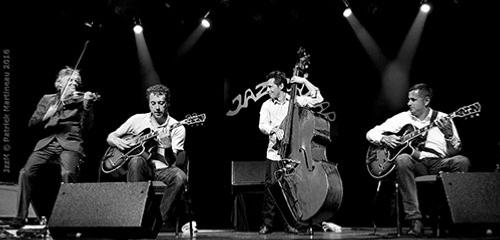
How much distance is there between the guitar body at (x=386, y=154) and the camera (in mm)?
5480

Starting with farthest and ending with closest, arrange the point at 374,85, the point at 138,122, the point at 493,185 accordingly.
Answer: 1. the point at 374,85
2. the point at 138,122
3. the point at 493,185

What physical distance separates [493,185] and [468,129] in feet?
7.81

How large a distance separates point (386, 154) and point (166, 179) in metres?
1.99

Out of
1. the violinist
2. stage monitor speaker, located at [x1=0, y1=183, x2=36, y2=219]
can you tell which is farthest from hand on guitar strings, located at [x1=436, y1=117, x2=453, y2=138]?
stage monitor speaker, located at [x1=0, y1=183, x2=36, y2=219]

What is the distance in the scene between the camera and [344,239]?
4.71 metres

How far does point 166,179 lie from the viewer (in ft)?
17.4

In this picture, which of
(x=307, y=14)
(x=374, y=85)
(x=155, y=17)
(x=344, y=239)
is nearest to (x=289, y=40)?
(x=307, y=14)

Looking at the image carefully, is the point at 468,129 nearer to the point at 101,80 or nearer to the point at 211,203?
the point at 211,203

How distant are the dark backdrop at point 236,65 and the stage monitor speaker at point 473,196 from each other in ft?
7.54

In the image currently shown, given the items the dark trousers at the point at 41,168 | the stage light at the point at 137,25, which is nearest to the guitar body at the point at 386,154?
the dark trousers at the point at 41,168

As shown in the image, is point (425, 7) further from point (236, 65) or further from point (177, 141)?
point (177, 141)

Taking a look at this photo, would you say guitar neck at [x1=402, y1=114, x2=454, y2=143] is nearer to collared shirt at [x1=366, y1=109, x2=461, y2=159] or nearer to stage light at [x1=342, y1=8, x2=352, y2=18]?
collared shirt at [x1=366, y1=109, x2=461, y2=159]

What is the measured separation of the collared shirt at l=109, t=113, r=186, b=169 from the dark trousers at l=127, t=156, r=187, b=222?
215 mm

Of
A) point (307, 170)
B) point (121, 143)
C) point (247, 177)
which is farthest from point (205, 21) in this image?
point (307, 170)
